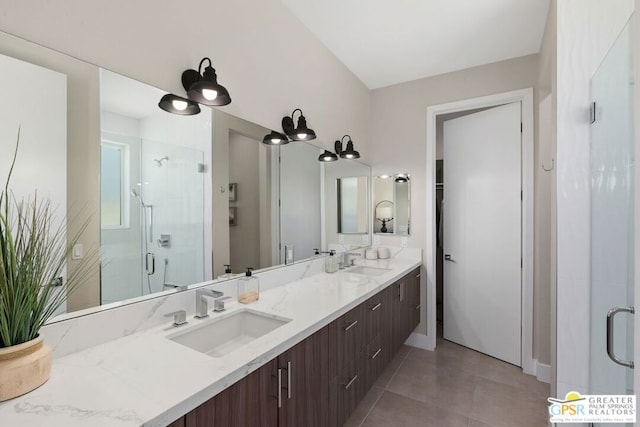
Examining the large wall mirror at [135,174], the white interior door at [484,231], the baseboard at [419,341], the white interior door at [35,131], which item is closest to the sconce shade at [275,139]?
the large wall mirror at [135,174]

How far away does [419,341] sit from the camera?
3035 mm

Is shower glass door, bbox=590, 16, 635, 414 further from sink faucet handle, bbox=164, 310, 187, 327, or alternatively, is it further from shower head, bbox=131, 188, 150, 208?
shower head, bbox=131, 188, 150, 208

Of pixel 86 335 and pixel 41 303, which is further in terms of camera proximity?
pixel 86 335

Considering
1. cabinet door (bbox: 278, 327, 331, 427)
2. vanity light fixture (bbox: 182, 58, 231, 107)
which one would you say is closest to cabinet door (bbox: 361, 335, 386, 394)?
cabinet door (bbox: 278, 327, 331, 427)

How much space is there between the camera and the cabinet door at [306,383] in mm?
1146

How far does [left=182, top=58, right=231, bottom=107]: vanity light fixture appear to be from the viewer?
131cm

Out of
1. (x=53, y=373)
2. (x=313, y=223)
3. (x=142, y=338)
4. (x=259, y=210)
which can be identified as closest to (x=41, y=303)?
(x=53, y=373)

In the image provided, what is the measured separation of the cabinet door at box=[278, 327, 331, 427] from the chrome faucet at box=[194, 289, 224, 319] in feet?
1.52

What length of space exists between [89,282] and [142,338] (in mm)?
284

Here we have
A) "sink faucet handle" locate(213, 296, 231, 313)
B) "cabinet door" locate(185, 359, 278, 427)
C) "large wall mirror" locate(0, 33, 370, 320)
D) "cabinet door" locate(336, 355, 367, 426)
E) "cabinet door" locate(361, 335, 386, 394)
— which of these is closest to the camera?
"cabinet door" locate(185, 359, 278, 427)

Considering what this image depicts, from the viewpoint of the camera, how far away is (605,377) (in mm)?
1351

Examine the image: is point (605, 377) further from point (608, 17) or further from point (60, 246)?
point (60, 246)

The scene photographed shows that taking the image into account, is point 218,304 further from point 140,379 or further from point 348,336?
point 348,336

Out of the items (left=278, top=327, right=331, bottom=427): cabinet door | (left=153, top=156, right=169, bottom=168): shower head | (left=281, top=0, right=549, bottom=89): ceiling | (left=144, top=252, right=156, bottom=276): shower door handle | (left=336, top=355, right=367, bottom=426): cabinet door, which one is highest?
(left=281, top=0, right=549, bottom=89): ceiling
